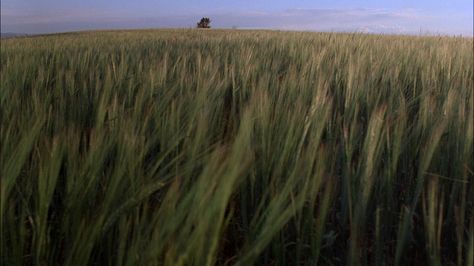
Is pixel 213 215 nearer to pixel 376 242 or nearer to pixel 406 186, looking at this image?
pixel 376 242

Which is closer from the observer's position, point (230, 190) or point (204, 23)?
point (230, 190)

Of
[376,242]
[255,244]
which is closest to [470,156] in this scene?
[376,242]

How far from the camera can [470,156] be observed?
827 mm

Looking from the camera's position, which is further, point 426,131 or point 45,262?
point 426,131

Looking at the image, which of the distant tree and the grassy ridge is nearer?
the grassy ridge

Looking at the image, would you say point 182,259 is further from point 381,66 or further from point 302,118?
point 381,66

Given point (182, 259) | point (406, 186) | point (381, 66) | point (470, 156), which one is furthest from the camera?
point (381, 66)

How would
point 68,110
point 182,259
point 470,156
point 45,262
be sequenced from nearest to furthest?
point 182,259, point 45,262, point 470,156, point 68,110

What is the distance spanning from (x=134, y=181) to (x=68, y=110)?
0.60 meters

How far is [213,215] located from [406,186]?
22.3 inches

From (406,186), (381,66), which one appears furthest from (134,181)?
(381,66)

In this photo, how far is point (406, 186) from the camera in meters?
0.93

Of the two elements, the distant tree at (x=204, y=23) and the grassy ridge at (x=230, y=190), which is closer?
the grassy ridge at (x=230, y=190)

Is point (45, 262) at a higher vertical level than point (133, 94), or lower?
lower
